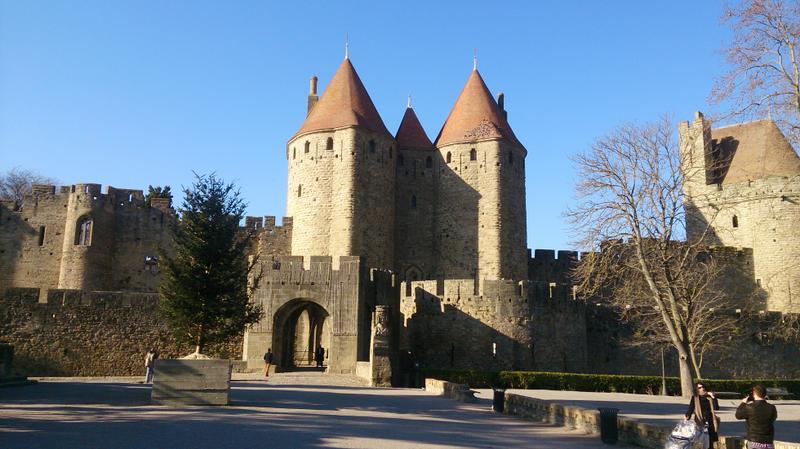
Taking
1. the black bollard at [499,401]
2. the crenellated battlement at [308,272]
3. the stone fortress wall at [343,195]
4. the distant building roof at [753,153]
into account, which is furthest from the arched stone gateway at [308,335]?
the distant building roof at [753,153]

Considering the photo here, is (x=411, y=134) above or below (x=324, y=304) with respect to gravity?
above

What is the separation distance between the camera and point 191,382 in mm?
14203

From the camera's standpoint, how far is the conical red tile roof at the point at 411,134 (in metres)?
38.9

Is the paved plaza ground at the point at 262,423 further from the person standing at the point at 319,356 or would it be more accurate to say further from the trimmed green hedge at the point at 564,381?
the person standing at the point at 319,356

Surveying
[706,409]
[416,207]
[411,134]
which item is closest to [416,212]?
[416,207]

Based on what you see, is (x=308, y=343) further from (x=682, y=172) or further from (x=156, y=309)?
(x=682, y=172)

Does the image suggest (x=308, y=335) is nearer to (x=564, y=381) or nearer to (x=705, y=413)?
(x=564, y=381)

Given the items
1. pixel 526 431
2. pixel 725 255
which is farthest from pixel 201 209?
pixel 725 255

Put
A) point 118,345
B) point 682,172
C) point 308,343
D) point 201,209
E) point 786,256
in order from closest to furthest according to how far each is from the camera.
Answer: point 201,209, point 682,172, point 118,345, point 308,343, point 786,256

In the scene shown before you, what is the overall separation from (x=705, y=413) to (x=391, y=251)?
26.6 meters

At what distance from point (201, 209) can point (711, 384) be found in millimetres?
20971

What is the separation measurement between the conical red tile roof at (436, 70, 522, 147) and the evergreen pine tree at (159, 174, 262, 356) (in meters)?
21.8

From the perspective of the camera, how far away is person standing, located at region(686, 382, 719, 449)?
999cm

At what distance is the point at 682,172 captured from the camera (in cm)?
2381
